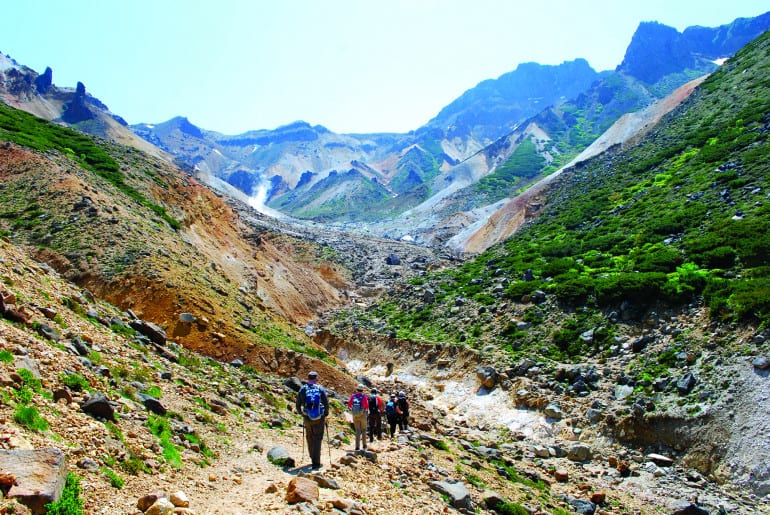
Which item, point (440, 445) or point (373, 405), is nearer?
point (373, 405)

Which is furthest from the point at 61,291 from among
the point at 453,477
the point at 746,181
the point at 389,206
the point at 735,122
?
the point at 389,206

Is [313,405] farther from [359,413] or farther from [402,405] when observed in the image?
[402,405]

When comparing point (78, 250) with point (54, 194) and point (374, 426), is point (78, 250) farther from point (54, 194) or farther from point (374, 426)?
point (374, 426)

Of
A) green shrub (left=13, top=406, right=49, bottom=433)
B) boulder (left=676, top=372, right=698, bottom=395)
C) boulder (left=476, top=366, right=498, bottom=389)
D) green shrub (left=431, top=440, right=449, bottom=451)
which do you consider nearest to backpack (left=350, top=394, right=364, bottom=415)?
green shrub (left=431, top=440, right=449, bottom=451)

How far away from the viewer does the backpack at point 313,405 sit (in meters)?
10.9

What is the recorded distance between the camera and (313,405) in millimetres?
10914

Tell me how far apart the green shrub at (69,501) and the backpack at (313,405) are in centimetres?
507

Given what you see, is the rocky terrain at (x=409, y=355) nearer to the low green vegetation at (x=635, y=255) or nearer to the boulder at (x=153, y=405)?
the boulder at (x=153, y=405)

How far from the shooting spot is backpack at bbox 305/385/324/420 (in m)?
10.9

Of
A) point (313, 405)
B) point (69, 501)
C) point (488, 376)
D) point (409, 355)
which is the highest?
point (69, 501)

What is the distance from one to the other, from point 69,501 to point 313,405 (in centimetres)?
555

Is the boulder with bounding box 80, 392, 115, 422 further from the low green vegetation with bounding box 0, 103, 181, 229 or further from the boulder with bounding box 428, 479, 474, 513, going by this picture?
the low green vegetation with bounding box 0, 103, 181, 229

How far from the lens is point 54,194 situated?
2858 cm

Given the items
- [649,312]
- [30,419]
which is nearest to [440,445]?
[30,419]
